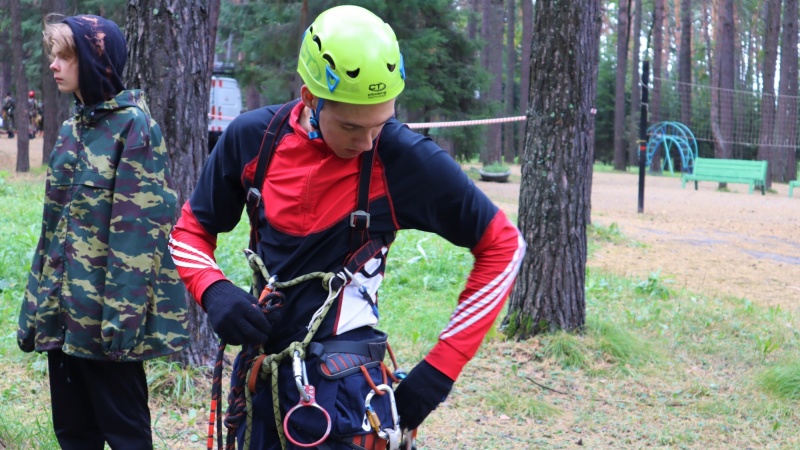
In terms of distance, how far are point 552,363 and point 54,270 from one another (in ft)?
11.8

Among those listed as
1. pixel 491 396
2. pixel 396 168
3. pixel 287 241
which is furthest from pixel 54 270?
pixel 491 396

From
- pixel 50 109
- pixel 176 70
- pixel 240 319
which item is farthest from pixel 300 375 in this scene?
pixel 50 109

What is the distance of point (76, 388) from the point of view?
10.9ft

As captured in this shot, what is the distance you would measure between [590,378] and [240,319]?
402 centimetres

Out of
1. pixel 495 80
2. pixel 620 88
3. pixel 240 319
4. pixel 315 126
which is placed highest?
pixel 620 88

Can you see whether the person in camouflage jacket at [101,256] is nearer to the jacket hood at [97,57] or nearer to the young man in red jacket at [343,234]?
the jacket hood at [97,57]

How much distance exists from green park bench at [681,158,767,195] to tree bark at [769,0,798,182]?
359cm

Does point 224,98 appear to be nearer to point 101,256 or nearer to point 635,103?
point 101,256

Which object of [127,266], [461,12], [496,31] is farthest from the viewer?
[496,31]

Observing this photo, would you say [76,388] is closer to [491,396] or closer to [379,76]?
[379,76]

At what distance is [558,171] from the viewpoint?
237 inches

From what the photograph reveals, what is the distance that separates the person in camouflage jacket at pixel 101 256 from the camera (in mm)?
3174

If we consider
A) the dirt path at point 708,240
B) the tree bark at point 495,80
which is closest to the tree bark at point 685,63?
the tree bark at point 495,80

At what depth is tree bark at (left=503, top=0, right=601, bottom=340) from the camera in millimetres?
6000
